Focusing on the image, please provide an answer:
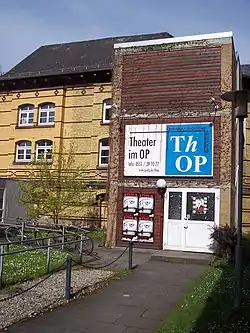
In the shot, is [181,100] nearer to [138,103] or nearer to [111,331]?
[138,103]

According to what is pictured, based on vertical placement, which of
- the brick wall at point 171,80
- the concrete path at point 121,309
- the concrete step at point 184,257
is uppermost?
the brick wall at point 171,80

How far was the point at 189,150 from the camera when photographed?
1689cm

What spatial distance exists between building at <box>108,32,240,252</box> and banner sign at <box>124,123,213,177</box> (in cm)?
4

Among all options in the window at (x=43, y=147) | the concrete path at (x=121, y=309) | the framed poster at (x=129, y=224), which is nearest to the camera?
the concrete path at (x=121, y=309)

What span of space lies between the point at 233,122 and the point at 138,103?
382cm

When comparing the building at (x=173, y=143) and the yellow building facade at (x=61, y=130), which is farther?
the yellow building facade at (x=61, y=130)

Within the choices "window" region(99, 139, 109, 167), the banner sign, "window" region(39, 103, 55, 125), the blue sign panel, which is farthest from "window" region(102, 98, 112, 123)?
the blue sign panel

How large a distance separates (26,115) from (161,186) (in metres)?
15.7

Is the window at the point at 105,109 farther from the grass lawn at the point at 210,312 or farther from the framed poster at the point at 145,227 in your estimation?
the grass lawn at the point at 210,312

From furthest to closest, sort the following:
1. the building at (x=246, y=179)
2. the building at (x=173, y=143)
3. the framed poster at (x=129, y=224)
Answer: the building at (x=246, y=179) < the framed poster at (x=129, y=224) < the building at (x=173, y=143)

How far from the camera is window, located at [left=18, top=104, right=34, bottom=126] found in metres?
29.5

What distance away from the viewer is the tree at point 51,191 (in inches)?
888

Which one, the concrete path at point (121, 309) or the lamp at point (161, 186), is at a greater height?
the lamp at point (161, 186)

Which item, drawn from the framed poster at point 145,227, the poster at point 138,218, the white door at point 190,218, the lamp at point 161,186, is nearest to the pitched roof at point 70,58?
the poster at point 138,218
